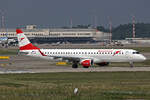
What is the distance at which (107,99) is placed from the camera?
2997 centimetres

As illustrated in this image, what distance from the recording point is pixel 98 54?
64125 millimetres

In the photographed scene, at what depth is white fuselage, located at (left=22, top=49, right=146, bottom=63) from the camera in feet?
208

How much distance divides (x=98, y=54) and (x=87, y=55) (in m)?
1.70


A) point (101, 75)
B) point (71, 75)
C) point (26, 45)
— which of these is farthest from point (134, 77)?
point (26, 45)

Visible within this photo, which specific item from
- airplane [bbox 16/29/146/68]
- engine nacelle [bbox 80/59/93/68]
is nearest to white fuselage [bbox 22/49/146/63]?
airplane [bbox 16/29/146/68]

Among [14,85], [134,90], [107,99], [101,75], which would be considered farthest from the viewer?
[101,75]

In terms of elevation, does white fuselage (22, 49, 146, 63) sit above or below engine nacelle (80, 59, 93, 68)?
above

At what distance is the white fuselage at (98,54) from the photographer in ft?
208

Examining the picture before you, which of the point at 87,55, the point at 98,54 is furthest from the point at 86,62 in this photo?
the point at 98,54

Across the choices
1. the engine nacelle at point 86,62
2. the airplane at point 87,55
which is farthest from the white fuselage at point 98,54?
the engine nacelle at point 86,62

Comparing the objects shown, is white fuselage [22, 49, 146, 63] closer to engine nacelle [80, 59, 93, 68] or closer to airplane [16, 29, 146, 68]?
airplane [16, 29, 146, 68]

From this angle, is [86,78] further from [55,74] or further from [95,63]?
[95,63]

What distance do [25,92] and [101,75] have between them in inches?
748

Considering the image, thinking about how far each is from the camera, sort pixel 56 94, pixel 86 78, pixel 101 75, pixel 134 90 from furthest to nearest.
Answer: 1. pixel 101 75
2. pixel 86 78
3. pixel 134 90
4. pixel 56 94
